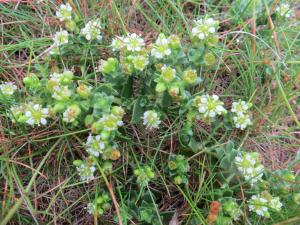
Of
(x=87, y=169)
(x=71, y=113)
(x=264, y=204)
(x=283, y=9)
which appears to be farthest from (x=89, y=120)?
(x=283, y=9)

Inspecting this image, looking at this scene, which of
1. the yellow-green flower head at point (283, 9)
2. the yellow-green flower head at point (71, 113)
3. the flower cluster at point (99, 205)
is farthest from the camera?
the yellow-green flower head at point (283, 9)

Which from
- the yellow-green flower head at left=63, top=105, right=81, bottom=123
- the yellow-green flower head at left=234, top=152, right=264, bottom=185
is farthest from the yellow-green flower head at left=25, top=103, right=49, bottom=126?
the yellow-green flower head at left=234, top=152, right=264, bottom=185

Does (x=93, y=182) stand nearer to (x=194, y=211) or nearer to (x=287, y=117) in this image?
(x=194, y=211)

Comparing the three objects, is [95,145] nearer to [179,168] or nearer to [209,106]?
[179,168]

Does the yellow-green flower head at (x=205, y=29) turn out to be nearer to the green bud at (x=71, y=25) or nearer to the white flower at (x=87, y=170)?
the green bud at (x=71, y=25)

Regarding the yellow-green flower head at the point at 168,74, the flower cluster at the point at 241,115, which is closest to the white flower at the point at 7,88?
the yellow-green flower head at the point at 168,74

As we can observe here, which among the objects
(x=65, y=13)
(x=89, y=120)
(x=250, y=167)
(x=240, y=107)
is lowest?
(x=250, y=167)
